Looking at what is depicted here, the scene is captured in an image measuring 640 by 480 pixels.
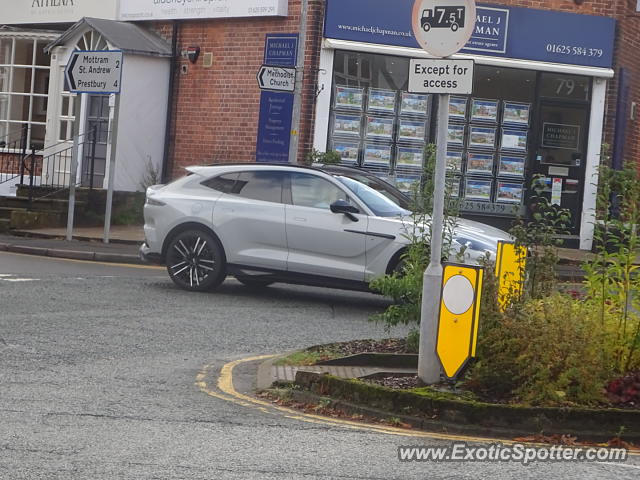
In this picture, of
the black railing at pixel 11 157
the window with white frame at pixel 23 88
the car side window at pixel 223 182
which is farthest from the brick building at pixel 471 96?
the car side window at pixel 223 182

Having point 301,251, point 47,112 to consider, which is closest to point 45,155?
point 47,112

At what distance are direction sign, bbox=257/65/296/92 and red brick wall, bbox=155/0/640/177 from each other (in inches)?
88.6

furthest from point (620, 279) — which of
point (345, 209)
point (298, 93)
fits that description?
point (298, 93)

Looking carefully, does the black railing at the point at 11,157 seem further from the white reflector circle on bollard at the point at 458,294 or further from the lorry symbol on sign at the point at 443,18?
the white reflector circle on bollard at the point at 458,294

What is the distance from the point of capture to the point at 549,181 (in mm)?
23422

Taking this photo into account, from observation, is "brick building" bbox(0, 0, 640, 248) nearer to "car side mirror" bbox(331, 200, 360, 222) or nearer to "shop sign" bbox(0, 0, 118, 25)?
"shop sign" bbox(0, 0, 118, 25)

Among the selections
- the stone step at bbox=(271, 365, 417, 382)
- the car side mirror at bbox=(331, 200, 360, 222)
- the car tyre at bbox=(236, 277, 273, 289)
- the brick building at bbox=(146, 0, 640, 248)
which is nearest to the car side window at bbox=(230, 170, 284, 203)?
the car side mirror at bbox=(331, 200, 360, 222)

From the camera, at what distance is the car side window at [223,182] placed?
14938 millimetres

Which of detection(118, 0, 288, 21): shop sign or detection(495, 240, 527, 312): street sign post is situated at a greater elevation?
detection(118, 0, 288, 21): shop sign

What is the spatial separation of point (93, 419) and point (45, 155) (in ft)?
62.8

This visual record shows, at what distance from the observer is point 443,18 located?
8695 millimetres

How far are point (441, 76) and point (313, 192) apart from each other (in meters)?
5.88

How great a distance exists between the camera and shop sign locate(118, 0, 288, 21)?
2312 centimetres

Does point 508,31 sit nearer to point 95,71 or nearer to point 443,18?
point 95,71
